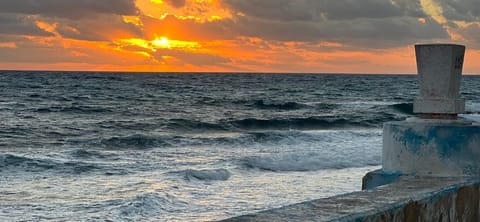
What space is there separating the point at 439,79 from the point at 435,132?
1.18 feet

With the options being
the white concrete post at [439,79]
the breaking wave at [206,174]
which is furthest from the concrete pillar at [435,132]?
the breaking wave at [206,174]

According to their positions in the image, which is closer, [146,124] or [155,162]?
[155,162]

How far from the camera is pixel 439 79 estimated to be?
14.2 feet

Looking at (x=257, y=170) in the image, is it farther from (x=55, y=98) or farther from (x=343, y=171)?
(x=55, y=98)

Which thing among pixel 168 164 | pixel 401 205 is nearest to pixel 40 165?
pixel 168 164

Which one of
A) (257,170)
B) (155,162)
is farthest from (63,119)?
(257,170)

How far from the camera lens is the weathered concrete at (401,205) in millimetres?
2961

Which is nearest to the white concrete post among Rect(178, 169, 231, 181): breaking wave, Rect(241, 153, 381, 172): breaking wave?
Rect(178, 169, 231, 181): breaking wave

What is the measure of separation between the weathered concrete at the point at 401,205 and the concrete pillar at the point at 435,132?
17 cm

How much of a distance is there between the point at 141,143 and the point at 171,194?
387 inches

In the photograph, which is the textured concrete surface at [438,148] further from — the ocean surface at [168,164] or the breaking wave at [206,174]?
the breaking wave at [206,174]

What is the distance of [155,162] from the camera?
642 inches

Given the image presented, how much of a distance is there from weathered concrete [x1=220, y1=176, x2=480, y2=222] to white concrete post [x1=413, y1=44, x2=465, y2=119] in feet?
1.61

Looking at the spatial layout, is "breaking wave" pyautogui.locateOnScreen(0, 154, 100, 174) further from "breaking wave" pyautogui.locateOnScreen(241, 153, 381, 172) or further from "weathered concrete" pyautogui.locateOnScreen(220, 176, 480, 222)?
"weathered concrete" pyautogui.locateOnScreen(220, 176, 480, 222)
